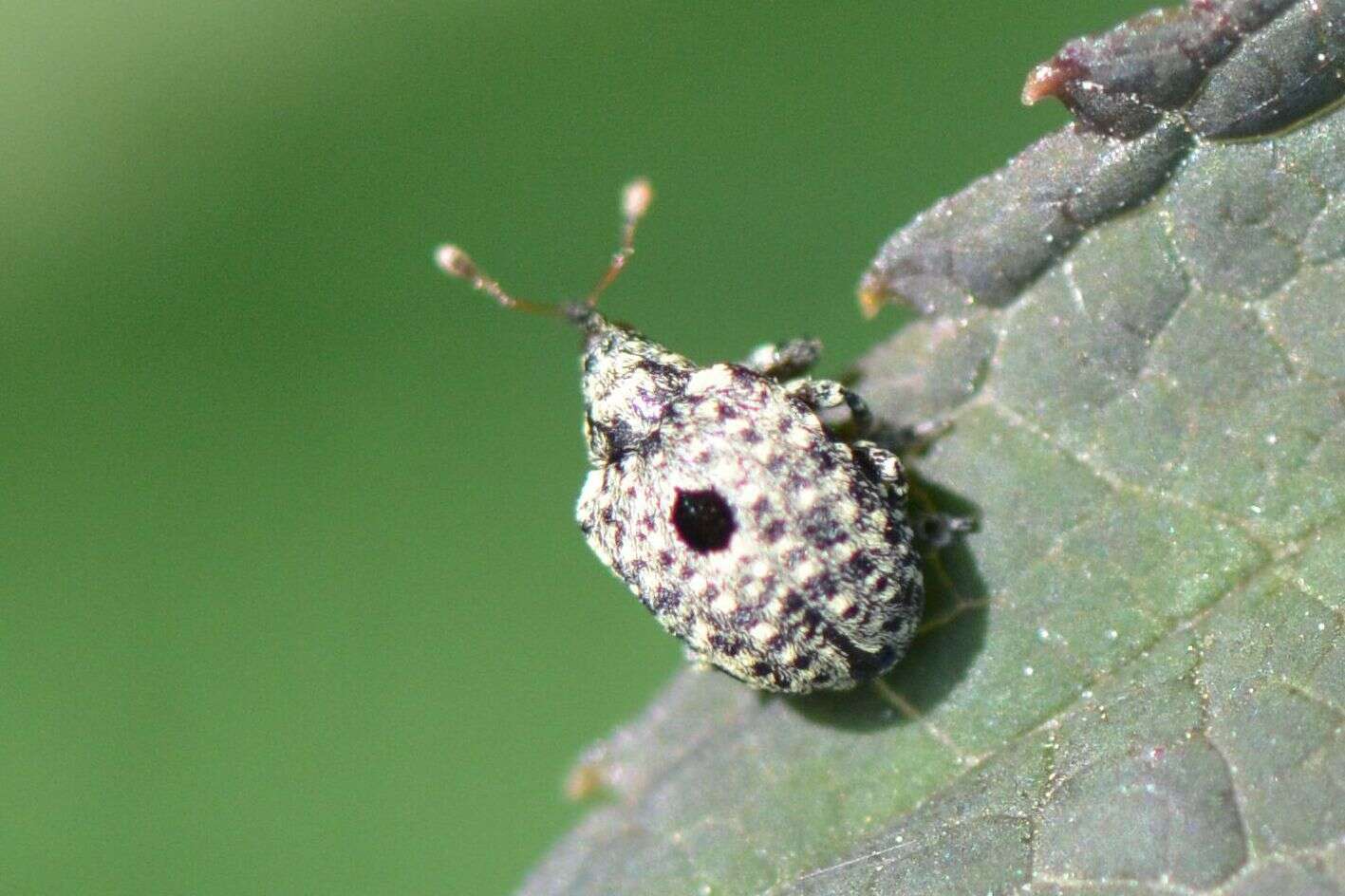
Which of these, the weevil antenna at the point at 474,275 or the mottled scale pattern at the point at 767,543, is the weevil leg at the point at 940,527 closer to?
the mottled scale pattern at the point at 767,543

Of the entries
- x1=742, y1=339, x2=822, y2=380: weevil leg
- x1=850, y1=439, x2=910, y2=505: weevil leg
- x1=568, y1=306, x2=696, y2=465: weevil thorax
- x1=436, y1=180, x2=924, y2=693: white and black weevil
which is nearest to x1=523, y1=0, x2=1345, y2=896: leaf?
x1=850, y1=439, x2=910, y2=505: weevil leg

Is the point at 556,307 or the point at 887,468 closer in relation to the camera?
the point at 887,468

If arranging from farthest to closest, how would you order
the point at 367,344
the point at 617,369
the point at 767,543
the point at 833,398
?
the point at 367,344 → the point at 617,369 → the point at 833,398 → the point at 767,543

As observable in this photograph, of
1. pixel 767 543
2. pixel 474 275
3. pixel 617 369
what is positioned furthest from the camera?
pixel 474 275

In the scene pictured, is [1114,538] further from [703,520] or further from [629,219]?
[629,219]

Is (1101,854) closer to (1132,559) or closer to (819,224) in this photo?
(1132,559)

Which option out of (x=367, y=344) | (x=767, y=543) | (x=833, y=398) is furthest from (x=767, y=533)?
(x=367, y=344)

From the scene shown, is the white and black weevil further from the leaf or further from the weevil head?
the leaf
